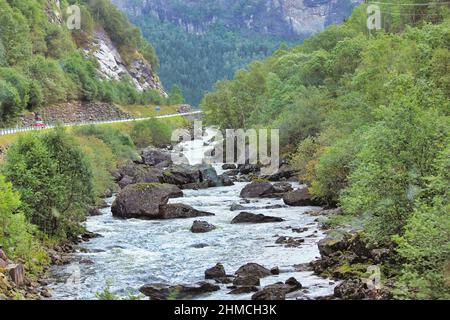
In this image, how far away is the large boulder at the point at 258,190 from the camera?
190 ft

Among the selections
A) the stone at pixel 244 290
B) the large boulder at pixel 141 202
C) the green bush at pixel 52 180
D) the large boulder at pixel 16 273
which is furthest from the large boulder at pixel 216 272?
the large boulder at pixel 141 202

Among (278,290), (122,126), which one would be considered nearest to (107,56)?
(122,126)

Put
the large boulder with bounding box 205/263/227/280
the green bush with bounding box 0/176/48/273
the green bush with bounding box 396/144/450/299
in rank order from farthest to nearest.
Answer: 1. the green bush with bounding box 0/176/48/273
2. the large boulder with bounding box 205/263/227/280
3. the green bush with bounding box 396/144/450/299

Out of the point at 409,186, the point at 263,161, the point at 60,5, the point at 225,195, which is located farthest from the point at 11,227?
the point at 60,5

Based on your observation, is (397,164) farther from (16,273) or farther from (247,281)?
(16,273)

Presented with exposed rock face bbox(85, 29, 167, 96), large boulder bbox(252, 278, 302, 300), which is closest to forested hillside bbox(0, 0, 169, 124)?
exposed rock face bbox(85, 29, 167, 96)

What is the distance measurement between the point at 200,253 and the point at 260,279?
7.69 meters

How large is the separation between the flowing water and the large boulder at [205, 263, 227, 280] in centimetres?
55

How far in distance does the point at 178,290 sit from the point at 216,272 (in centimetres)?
366

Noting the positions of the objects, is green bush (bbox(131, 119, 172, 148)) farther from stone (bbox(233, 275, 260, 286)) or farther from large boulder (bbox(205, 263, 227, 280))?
stone (bbox(233, 275, 260, 286))

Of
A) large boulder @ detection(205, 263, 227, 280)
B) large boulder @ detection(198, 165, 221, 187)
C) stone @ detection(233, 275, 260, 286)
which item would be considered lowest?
large boulder @ detection(198, 165, 221, 187)

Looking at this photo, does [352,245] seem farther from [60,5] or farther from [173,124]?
[60,5]

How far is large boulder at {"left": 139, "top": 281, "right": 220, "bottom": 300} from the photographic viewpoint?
26.4 m

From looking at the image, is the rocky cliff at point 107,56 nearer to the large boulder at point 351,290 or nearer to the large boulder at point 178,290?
the large boulder at point 178,290
